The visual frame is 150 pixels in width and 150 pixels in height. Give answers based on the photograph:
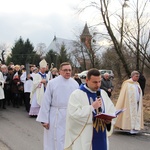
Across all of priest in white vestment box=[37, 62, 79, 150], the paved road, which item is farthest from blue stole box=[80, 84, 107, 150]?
the paved road

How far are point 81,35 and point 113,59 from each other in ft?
56.0

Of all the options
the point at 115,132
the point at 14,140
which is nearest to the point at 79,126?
the point at 14,140

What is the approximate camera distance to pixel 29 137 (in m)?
7.90

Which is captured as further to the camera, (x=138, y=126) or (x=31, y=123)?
(x=31, y=123)

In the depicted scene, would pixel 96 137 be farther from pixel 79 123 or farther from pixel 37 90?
pixel 37 90

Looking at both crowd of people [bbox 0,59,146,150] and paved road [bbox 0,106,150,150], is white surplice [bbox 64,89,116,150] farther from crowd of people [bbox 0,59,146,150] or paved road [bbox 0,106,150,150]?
paved road [bbox 0,106,150,150]

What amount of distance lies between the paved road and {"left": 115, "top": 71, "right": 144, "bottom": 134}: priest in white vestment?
0.79 ft

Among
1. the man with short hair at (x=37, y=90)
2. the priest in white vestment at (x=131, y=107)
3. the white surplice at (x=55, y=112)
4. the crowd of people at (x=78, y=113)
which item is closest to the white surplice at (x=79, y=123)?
the crowd of people at (x=78, y=113)

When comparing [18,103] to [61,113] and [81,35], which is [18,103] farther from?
[81,35]

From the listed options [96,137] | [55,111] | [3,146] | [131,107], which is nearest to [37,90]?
[131,107]

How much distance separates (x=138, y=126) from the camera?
28.7 feet

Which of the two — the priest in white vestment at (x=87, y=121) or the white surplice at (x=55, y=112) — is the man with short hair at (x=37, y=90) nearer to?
the white surplice at (x=55, y=112)

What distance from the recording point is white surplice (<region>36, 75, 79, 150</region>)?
17.1 ft

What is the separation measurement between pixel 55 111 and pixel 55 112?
0.06 feet
